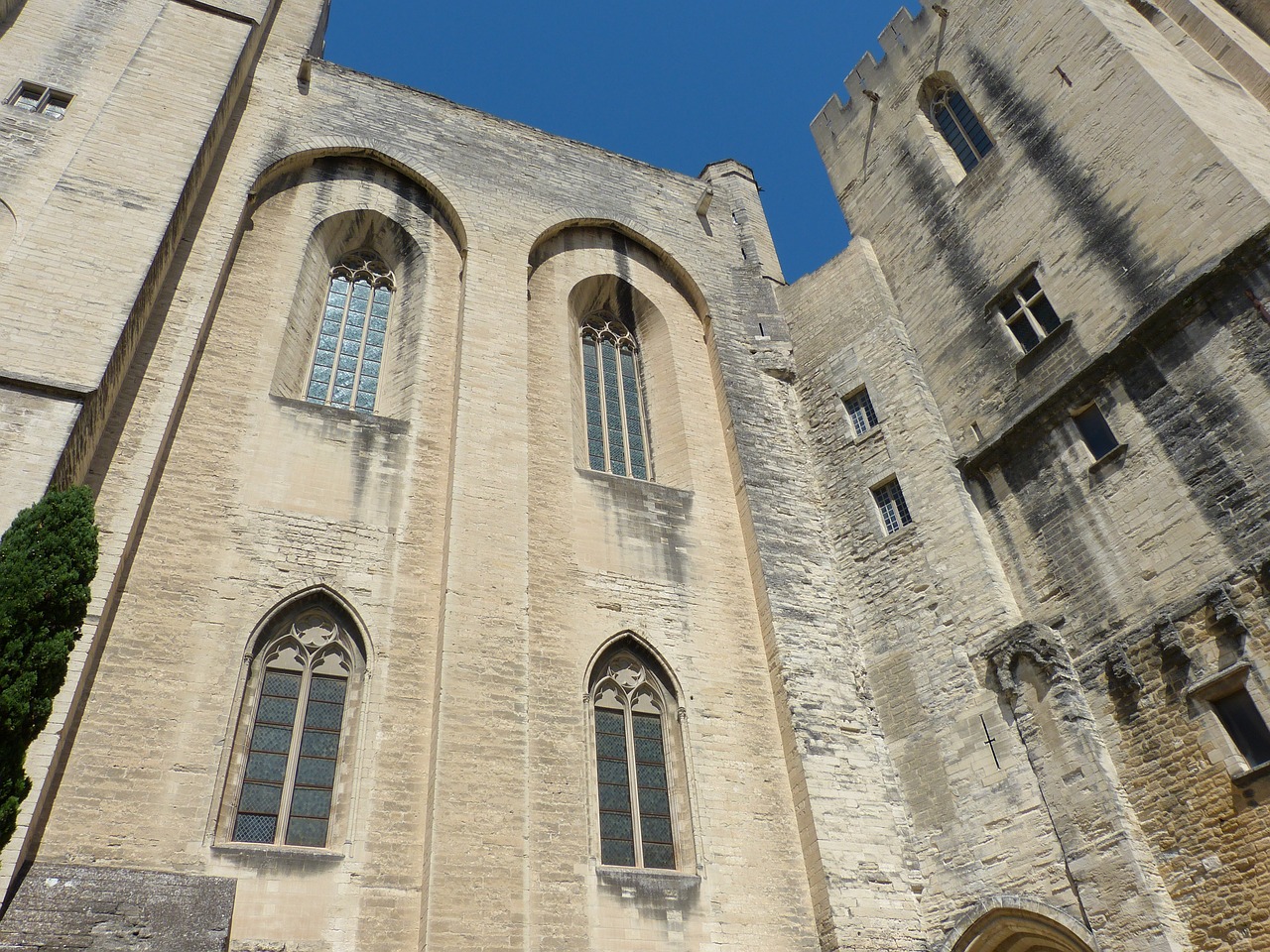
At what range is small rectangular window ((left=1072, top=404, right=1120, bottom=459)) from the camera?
9.12 meters

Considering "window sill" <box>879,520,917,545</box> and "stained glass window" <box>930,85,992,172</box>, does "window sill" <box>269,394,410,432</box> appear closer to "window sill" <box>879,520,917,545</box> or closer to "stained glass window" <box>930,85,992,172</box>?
"window sill" <box>879,520,917,545</box>

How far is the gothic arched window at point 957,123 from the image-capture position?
12.6 meters

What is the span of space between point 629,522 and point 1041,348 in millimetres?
4850

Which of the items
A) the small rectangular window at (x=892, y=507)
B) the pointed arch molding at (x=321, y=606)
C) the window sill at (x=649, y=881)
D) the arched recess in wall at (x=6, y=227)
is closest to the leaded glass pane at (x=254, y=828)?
the pointed arch molding at (x=321, y=606)

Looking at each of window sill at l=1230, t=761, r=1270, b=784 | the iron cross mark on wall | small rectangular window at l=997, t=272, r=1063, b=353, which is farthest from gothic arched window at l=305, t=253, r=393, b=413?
window sill at l=1230, t=761, r=1270, b=784

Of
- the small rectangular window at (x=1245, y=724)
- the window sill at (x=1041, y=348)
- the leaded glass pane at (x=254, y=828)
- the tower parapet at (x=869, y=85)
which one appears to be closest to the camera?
the small rectangular window at (x=1245, y=724)

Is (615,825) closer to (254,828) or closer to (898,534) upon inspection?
(254,828)

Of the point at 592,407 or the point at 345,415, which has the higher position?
the point at 592,407

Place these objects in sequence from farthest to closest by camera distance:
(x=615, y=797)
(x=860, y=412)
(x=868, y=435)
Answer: (x=860, y=412)
(x=868, y=435)
(x=615, y=797)

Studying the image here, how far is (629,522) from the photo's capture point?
10.4 meters

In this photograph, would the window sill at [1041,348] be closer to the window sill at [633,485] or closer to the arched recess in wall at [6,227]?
the window sill at [633,485]

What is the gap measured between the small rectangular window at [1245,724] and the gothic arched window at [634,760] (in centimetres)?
460

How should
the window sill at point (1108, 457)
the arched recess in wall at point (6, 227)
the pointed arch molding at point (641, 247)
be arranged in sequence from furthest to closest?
the pointed arch molding at point (641, 247) < the arched recess in wall at point (6, 227) < the window sill at point (1108, 457)

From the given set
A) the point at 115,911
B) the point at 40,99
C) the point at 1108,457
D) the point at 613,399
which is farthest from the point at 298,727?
the point at 40,99
